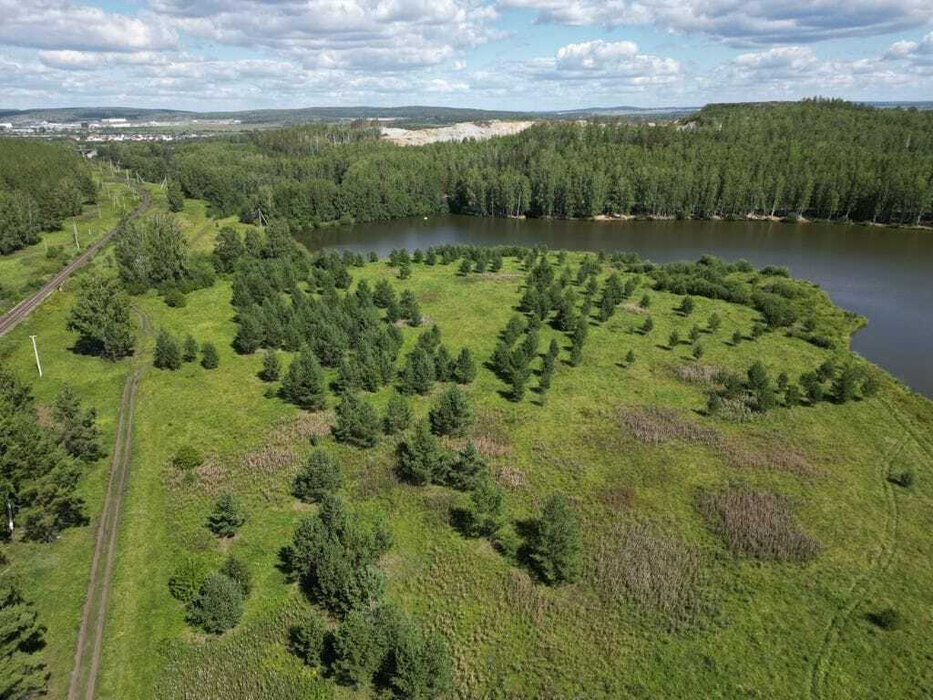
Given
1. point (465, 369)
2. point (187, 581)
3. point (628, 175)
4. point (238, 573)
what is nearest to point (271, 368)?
point (465, 369)

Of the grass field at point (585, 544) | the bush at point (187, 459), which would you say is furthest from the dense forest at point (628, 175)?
the bush at point (187, 459)

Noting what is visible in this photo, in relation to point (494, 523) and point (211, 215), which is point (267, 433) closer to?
point (494, 523)

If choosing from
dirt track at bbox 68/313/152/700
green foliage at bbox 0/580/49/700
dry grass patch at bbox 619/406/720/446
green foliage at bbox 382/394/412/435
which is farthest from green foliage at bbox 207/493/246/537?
dry grass patch at bbox 619/406/720/446

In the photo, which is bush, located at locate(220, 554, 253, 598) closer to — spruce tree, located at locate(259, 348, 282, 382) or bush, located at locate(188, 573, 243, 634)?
bush, located at locate(188, 573, 243, 634)

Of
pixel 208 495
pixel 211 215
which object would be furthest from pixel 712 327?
pixel 211 215

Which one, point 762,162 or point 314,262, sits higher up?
point 762,162

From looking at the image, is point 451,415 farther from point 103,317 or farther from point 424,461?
point 103,317
